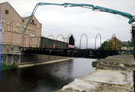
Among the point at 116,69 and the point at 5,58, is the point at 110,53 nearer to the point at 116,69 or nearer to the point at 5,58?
the point at 116,69

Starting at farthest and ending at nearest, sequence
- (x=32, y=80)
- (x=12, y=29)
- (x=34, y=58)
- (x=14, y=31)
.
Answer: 1. (x=34, y=58)
2. (x=14, y=31)
3. (x=12, y=29)
4. (x=32, y=80)

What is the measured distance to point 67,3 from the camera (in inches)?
898

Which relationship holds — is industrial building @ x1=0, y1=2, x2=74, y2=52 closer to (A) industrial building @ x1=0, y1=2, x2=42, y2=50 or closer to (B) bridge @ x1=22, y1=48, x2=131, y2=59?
(A) industrial building @ x1=0, y1=2, x2=42, y2=50

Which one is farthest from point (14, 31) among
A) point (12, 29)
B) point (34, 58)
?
point (34, 58)

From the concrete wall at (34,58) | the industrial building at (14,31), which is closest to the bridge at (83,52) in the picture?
the concrete wall at (34,58)

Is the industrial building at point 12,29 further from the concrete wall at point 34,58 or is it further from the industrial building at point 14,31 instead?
the concrete wall at point 34,58

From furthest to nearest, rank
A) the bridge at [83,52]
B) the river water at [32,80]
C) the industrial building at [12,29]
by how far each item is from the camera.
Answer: the industrial building at [12,29]
the bridge at [83,52]
the river water at [32,80]

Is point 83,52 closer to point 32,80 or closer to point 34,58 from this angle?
point 32,80

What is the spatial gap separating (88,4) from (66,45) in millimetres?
40980

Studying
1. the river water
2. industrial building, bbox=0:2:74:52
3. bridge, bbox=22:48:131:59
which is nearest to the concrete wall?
industrial building, bbox=0:2:74:52

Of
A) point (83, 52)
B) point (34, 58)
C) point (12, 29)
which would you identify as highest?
point (12, 29)

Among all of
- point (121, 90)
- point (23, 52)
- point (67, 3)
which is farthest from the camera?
point (23, 52)

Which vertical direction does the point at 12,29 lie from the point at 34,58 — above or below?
above

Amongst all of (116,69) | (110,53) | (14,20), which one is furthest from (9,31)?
(116,69)
